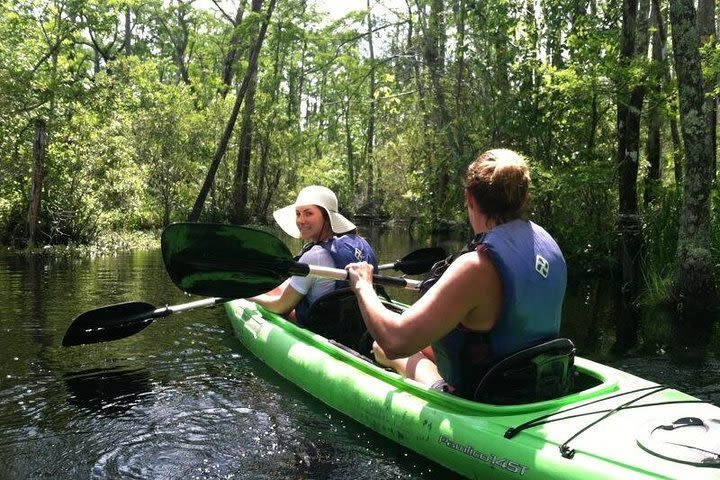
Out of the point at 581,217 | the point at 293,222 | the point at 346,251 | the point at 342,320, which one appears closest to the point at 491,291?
the point at 346,251

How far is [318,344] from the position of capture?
14.4 ft

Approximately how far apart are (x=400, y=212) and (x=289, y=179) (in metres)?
5.95

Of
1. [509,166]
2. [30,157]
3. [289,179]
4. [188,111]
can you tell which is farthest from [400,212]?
[509,166]

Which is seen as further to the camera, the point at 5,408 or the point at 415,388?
the point at 5,408

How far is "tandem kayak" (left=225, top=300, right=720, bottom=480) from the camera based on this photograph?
8.05 feet

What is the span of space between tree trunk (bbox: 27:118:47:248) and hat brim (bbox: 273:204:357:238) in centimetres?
813

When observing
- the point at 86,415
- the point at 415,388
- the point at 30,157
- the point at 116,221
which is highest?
the point at 30,157

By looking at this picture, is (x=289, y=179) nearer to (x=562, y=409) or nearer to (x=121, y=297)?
(x=121, y=297)

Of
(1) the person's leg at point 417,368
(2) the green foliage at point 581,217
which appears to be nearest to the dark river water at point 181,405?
(1) the person's leg at point 417,368

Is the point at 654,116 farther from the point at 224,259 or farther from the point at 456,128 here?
the point at 224,259

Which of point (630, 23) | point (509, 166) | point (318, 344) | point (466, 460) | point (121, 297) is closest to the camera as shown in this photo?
point (509, 166)

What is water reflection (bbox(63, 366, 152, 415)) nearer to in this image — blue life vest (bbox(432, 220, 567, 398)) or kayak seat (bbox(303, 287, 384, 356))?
kayak seat (bbox(303, 287, 384, 356))

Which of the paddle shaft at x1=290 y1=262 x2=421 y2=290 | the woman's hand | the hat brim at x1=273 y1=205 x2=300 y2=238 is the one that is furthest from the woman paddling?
the hat brim at x1=273 y1=205 x2=300 y2=238

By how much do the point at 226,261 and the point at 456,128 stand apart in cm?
968
